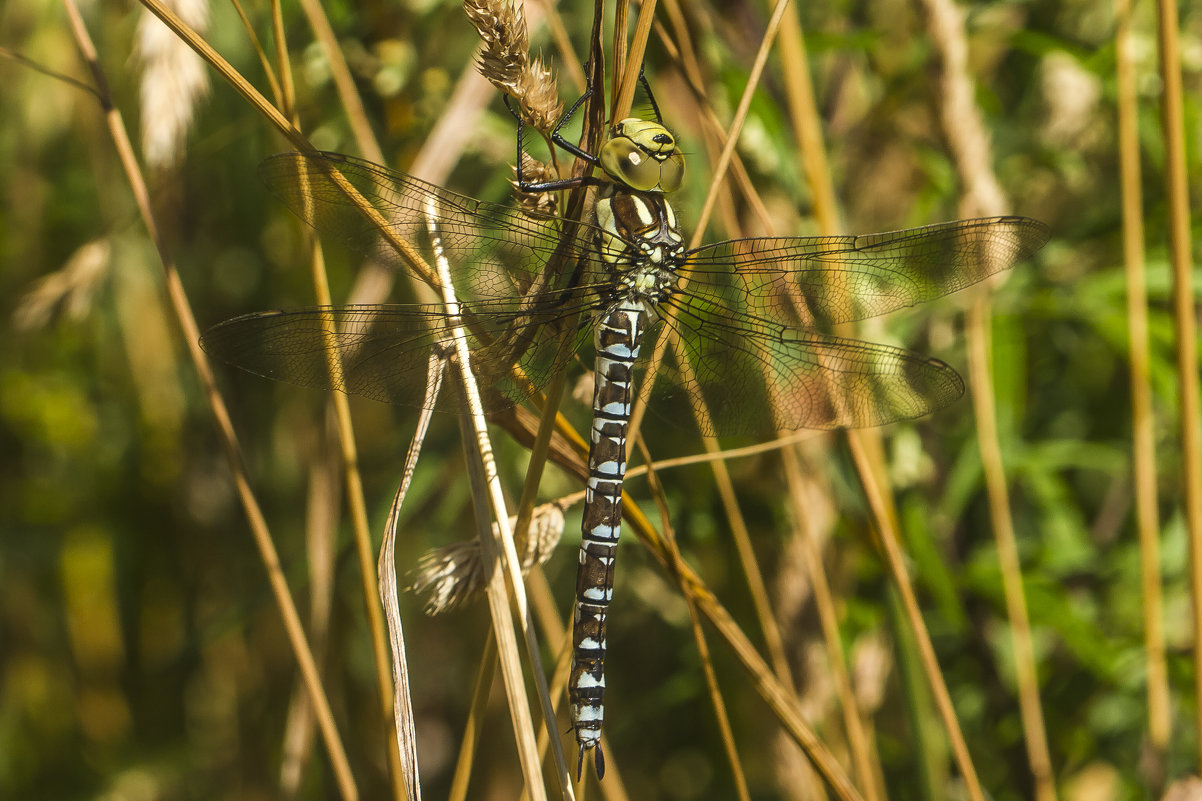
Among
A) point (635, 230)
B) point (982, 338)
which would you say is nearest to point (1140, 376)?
point (982, 338)

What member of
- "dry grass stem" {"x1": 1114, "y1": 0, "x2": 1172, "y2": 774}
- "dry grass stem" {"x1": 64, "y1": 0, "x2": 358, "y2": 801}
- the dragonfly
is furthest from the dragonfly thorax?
"dry grass stem" {"x1": 1114, "y1": 0, "x2": 1172, "y2": 774}

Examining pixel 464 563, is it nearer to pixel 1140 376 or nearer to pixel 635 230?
pixel 635 230

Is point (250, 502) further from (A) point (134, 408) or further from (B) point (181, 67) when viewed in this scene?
(A) point (134, 408)

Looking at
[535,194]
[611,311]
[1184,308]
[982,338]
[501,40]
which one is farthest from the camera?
[982,338]

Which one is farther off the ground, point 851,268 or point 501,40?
point 501,40

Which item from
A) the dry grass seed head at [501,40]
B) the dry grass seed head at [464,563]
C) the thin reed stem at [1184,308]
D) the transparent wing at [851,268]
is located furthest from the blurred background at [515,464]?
the dry grass seed head at [501,40]

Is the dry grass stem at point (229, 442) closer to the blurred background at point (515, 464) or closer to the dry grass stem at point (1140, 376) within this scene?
the blurred background at point (515, 464)
